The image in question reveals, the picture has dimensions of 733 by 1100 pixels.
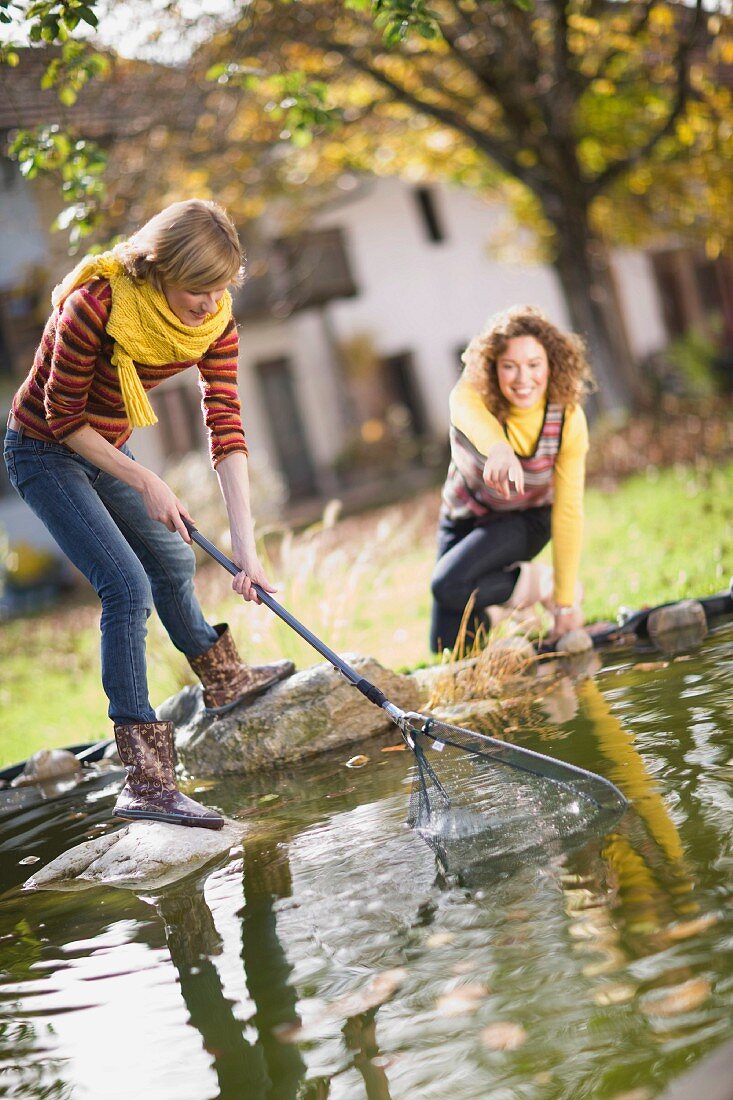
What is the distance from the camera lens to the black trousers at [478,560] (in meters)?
5.25

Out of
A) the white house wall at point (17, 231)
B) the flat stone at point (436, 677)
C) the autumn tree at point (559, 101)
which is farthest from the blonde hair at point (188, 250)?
the white house wall at point (17, 231)

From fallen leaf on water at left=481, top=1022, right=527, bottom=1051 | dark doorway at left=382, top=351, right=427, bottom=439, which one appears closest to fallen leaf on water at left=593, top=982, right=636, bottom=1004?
fallen leaf on water at left=481, top=1022, right=527, bottom=1051

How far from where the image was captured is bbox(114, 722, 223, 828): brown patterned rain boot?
384cm

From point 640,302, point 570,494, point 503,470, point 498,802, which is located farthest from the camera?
point 640,302

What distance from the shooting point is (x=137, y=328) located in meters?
3.63

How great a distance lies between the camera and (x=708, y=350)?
1992cm

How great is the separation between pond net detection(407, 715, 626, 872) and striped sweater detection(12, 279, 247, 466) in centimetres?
128

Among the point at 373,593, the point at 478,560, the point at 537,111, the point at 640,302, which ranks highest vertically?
the point at 537,111

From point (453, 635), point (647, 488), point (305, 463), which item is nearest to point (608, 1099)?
point (453, 635)

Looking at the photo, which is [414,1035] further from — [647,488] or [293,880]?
[647,488]

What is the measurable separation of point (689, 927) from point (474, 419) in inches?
111

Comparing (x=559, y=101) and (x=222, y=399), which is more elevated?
(x=559, y=101)

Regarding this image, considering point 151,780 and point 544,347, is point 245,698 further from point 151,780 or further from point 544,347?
point 544,347

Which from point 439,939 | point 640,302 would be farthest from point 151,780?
point 640,302
